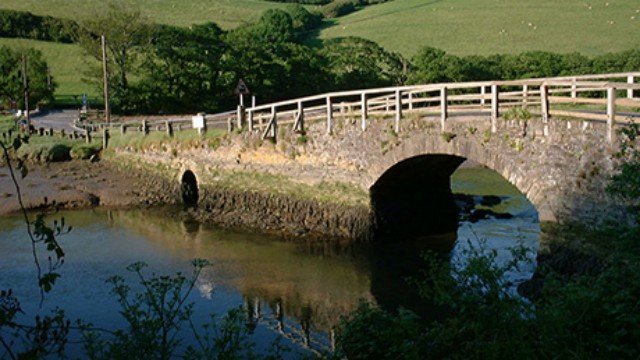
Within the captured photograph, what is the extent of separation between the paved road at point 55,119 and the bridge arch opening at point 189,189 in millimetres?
16310

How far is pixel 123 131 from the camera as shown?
3700cm

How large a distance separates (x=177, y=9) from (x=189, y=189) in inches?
2481

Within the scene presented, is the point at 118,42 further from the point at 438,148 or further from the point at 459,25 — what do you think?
the point at 438,148

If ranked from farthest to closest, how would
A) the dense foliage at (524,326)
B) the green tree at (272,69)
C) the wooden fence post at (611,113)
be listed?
the green tree at (272,69)
the wooden fence post at (611,113)
the dense foliage at (524,326)

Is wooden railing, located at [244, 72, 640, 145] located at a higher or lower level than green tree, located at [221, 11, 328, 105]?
lower

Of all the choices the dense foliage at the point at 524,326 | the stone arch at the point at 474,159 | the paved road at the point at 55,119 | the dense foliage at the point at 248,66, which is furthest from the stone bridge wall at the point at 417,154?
the dense foliage at the point at 248,66

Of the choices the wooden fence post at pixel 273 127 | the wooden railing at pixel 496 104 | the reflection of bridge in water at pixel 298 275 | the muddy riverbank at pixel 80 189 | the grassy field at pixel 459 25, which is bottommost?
the reflection of bridge in water at pixel 298 275

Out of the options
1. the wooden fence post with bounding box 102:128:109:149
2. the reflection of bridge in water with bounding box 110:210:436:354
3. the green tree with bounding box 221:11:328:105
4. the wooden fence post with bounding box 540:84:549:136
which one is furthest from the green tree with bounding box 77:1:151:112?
the wooden fence post with bounding box 540:84:549:136

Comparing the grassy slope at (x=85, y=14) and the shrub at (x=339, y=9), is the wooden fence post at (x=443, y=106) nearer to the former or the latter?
the grassy slope at (x=85, y=14)

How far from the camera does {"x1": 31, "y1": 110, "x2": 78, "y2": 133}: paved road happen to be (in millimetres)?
47688

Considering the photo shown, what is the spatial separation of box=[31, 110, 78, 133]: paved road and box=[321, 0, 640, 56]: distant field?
88.9 ft

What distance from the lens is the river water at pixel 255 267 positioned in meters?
15.6

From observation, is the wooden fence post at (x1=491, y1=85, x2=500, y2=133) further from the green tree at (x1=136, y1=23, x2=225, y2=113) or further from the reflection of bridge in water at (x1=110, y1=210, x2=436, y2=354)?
the green tree at (x1=136, y1=23, x2=225, y2=113)

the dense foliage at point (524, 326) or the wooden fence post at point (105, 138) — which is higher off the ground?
the wooden fence post at point (105, 138)
